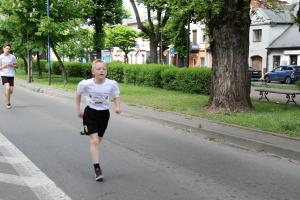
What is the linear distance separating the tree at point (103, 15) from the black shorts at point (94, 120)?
33.5 meters

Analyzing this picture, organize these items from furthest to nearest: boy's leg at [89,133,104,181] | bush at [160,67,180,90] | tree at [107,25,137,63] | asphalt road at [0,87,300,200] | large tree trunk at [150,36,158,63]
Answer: tree at [107,25,137,63]
large tree trunk at [150,36,158,63]
bush at [160,67,180,90]
boy's leg at [89,133,104,181]
asphalt road at [0,87,300,200]

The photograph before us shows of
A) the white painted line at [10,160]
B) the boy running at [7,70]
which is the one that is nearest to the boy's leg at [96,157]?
the white painted line at [10,160]

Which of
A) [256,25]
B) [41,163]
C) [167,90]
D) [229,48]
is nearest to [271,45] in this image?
[256,25]

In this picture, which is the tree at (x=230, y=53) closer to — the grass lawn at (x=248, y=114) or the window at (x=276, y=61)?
the grass lawn at (x=248, y=114)

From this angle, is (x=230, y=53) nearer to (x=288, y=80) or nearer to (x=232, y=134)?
(x=232, y=134)

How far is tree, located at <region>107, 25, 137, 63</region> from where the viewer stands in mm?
72000

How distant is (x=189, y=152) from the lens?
8.88 meters

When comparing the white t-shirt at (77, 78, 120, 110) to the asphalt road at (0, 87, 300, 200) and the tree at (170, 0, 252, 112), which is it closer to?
the asphalt road at (0, 87, 300, 200)

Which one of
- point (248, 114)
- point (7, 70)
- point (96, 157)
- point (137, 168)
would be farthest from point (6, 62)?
point (96, 157)

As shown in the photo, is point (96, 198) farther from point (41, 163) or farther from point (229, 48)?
point (229, 48)

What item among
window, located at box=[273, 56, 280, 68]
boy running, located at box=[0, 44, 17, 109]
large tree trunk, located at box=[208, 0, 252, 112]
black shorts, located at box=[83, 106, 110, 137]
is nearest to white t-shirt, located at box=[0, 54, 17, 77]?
boy running, located at box=[0, 44, 17, 109]

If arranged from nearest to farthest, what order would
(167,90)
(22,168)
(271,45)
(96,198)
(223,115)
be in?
(96,198) < (22,168) < (223,115) < (167,90) < (271,45)

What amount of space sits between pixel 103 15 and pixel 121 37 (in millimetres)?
32265

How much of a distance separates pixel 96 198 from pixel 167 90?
17.5m
